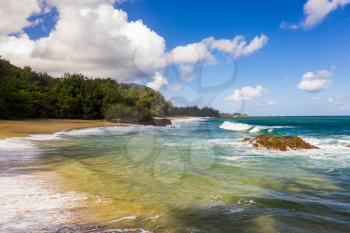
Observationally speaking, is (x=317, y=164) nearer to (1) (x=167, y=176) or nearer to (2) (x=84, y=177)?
(1) (x=167, y=176)

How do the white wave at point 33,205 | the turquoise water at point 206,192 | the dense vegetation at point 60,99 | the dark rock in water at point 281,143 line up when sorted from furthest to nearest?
the dense vegetation at point 60,99 → the dark rock in water at point 281,143 → the turquoise water at point 206,192 → the white wave at point 33,205

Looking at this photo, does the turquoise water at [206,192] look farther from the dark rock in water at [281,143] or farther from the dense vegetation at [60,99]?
the dense vegetation at [60,99]

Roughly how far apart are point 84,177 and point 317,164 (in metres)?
11.8

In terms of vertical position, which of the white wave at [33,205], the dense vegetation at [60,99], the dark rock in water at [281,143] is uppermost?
the dense vegetation at [60,99]

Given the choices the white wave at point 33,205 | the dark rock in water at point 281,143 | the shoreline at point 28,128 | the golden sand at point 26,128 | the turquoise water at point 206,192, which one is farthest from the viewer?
the golden sand at point 26,128

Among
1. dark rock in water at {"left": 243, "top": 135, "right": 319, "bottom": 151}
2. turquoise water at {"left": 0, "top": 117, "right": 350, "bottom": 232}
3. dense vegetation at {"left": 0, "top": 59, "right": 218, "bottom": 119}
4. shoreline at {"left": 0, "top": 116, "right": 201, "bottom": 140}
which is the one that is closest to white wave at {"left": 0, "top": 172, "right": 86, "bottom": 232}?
turquoise water at {"left": 0, "top": 117, "right": 350, "bottom": 232}

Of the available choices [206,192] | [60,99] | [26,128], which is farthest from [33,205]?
[60,99]

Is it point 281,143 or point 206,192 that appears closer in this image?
point 206,192

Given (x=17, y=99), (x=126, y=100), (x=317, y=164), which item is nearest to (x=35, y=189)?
(x=317, y=164)

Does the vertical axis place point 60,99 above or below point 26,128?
above

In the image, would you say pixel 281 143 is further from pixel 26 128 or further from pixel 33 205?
pixel 26 128

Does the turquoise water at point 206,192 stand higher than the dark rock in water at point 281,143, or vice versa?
the dark rock in water at point 281,143

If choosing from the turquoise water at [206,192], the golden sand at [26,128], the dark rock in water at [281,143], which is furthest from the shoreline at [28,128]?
the dark rock in water at [281,143]

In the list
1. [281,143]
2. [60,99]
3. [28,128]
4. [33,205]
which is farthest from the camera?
[60,99]
